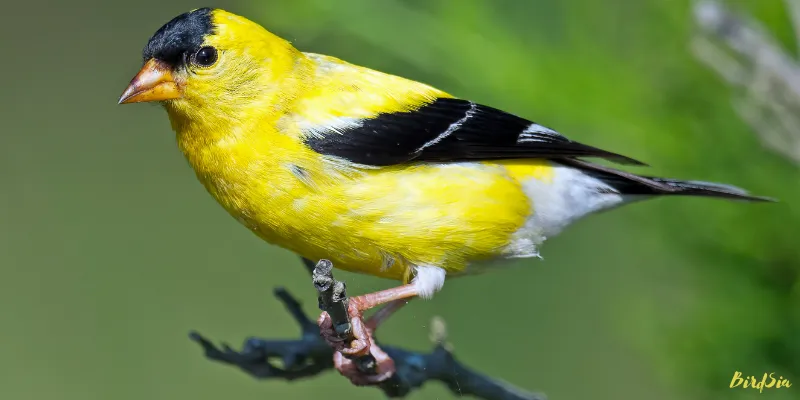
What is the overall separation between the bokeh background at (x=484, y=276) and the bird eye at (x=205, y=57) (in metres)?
0.30

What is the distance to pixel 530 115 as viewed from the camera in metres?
2.24

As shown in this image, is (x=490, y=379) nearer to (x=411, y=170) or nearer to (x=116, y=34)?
(x=411, y=170)

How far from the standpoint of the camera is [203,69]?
8.63 feet

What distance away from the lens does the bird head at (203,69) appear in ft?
8.46

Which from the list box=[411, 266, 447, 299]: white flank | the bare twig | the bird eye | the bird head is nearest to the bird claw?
box=[411, 266, 447, 299]: white flank

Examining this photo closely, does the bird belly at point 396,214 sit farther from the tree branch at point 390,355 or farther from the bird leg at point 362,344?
the tree branch at point 390,355

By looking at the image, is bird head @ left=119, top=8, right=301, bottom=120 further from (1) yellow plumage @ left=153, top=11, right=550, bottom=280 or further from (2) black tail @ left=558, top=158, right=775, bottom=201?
(2) black tail @ left=558, top=158, right=775, bottom=201

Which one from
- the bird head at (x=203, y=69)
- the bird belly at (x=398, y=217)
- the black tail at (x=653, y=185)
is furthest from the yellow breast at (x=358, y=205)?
the black tail at (x=653, y=185)

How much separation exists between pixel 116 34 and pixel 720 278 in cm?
528

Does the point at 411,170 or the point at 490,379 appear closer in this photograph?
the point at 490,379

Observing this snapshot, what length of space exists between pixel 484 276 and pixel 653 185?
1771 mm

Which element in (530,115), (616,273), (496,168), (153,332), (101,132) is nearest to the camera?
(530,115)

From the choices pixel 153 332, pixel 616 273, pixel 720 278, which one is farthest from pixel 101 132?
pixel 720 278

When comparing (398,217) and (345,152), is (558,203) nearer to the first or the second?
(398,217)
